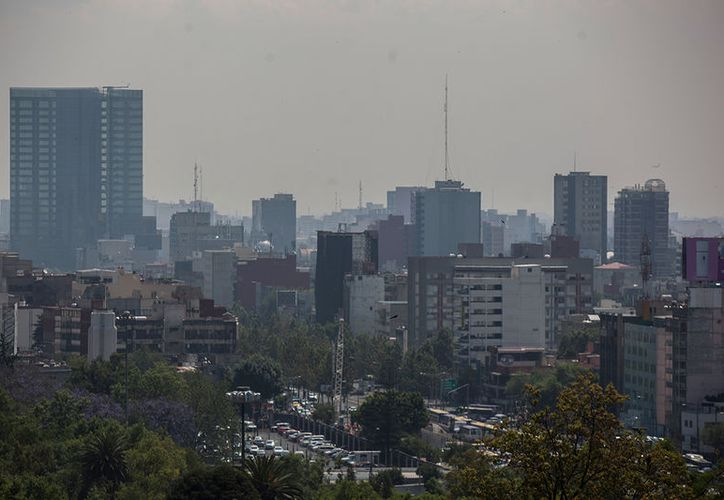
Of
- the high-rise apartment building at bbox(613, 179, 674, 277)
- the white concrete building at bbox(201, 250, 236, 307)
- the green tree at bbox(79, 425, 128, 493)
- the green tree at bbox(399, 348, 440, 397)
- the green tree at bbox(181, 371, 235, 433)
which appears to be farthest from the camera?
the high-rise apartment building at bbox(613, 179, 674, 277)

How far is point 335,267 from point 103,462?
262ft

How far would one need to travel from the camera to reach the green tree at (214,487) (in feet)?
122

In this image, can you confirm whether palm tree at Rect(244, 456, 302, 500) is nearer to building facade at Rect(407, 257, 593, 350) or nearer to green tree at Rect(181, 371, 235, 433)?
green tree at Rect(181, 371, 235, 433)

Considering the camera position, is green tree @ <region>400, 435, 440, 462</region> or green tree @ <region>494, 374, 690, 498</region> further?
green tree @ <region>400, 435, 440, 462</region>

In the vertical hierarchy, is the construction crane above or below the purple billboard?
below

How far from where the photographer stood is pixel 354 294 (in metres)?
118

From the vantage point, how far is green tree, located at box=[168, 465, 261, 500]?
3706 cm

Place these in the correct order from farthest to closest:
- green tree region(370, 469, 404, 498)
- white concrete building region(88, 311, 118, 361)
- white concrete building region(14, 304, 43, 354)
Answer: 1. white concrete building region(14, 304, 43, 354)
2. white concrete building region(88, 311, 118, 361)
3. green tree region(370, 469, 404, 498)

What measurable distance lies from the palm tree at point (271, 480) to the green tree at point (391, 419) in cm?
2191

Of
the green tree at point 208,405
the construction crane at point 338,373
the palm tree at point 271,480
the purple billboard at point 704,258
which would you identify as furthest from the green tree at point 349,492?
the construction crane at point 338,373

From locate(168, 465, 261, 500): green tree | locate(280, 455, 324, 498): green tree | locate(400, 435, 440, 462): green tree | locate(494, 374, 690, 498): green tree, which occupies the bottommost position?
locate(400, 435, 440, 462): green tree

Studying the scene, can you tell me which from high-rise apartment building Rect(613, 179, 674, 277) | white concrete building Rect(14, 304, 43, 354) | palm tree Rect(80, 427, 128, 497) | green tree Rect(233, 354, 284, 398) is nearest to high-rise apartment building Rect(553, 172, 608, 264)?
high-rise apartment building Rect(613, 179, 674, 277)

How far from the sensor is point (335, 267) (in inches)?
4902

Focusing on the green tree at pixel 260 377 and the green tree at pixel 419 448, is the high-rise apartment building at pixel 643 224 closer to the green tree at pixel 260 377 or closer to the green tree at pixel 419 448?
the green tree at pixel 260 377
